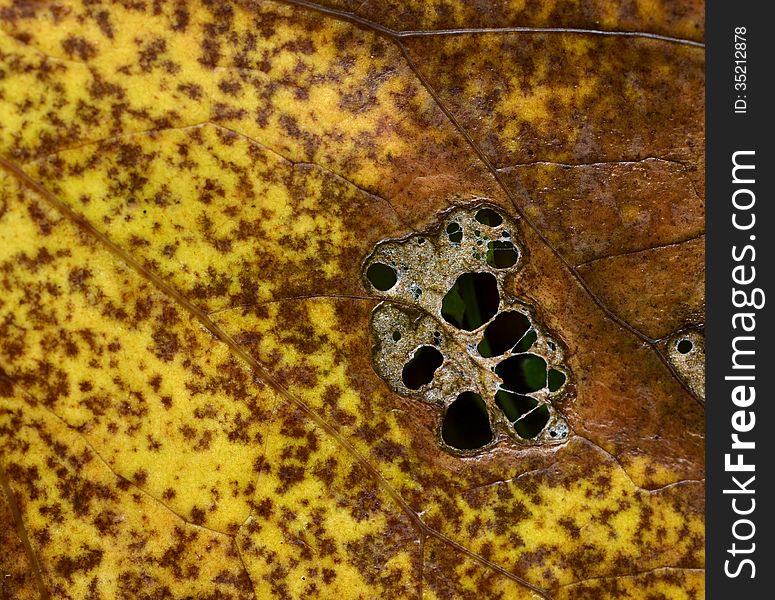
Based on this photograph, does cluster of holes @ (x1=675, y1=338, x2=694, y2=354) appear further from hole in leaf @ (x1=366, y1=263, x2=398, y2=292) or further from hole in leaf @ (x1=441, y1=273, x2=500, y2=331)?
hole in leaf @ (x1=366, y1=263, x2=398, y2=292)

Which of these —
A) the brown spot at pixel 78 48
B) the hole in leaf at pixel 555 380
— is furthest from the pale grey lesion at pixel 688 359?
the brown spot at pixel 78 48

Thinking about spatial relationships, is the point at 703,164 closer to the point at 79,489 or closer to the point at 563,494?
the point at 563,494

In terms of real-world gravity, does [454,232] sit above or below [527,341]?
above

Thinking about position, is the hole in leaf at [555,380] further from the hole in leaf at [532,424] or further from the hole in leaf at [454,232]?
the hole in leaf at [454,232]

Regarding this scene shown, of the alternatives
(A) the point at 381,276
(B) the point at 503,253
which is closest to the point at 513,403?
(B) the point at 503,253

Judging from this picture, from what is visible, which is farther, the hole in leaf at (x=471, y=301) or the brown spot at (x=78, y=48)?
the hole in leaf at (x=471, y=301)

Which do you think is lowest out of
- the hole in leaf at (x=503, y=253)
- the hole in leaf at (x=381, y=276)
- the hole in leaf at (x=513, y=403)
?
the hole in leaf at (x=513, y=403)

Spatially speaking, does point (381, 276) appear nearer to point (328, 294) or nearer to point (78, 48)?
point (328, 294)

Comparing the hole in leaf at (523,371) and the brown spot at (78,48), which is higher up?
the brown spot at (78,48)
